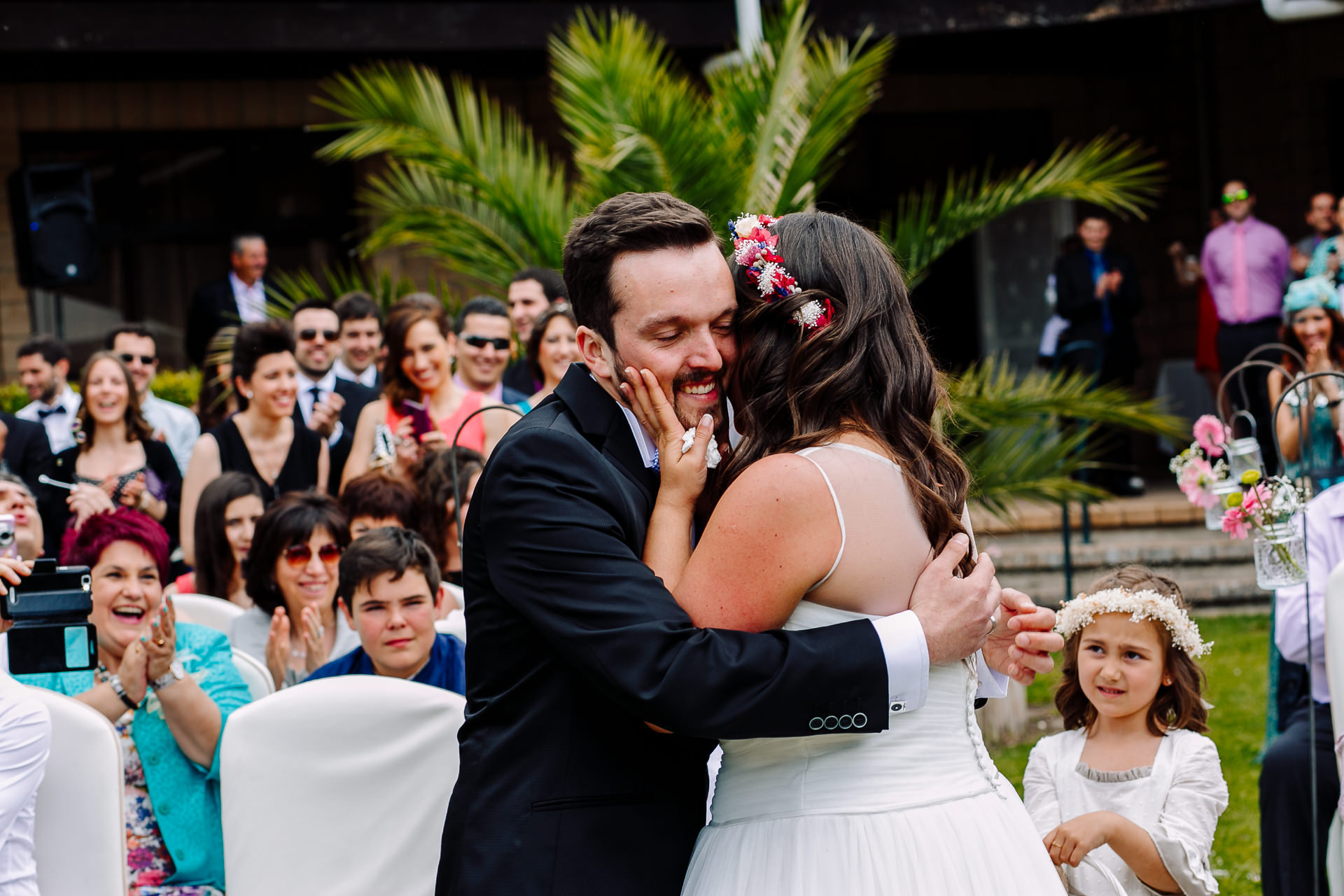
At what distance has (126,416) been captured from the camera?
279 inches

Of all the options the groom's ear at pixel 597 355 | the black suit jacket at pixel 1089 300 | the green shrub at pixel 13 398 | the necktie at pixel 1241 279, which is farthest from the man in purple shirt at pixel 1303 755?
the green shrub at pixel 13 398

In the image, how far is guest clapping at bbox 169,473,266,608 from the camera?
5.66 meters

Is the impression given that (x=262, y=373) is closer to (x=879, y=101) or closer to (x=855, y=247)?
(x=855, y=247)

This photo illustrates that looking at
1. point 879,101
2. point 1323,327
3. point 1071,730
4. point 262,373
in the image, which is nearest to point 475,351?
point 262,373

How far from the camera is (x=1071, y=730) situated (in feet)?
13.2

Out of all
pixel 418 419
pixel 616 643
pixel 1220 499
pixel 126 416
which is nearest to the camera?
pixel 616 643

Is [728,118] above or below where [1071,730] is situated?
above

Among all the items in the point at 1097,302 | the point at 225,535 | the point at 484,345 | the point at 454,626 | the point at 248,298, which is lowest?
the point at 454,626

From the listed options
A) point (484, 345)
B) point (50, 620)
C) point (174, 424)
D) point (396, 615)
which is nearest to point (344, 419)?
point (484, 345)

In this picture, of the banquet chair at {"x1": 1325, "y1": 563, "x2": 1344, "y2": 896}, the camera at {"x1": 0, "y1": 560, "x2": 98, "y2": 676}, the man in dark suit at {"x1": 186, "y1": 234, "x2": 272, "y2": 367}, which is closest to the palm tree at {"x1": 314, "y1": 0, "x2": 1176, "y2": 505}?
the man in dark suit at {"x1": 186, "y1": 234, "x2": 272, "y2": 367}

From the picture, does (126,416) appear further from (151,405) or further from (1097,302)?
(1097,302)

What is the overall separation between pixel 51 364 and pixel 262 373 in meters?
3.36

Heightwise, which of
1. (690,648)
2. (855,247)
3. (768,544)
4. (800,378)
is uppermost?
(855,247)

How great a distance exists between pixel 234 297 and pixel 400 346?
3858mm
